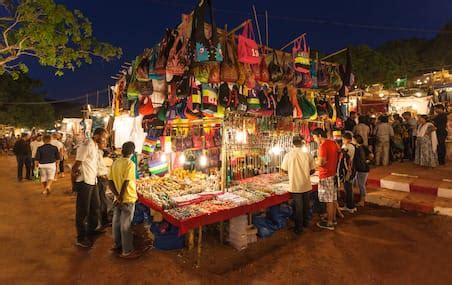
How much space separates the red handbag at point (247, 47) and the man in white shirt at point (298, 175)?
1759mm

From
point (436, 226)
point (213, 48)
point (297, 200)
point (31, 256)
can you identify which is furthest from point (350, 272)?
point (31, 256)

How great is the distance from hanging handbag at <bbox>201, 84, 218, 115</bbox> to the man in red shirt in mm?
2253

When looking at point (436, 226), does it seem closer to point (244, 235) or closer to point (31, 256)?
point (244, 235)

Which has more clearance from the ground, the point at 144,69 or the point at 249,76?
the point at 144,69

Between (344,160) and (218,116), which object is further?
(344,160)

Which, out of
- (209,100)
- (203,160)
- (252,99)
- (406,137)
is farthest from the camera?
(406,137)

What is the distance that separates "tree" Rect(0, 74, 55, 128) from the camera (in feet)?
95.8

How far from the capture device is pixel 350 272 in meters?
3.78

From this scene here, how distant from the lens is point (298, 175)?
16.4ft

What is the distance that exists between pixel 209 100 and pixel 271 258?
2.88 meters

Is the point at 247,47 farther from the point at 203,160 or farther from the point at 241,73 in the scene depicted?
the point at 203,160

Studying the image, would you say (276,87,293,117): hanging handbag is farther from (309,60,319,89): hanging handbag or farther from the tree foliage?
the tree foliage

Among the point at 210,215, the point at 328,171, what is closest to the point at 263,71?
the point at 328,171

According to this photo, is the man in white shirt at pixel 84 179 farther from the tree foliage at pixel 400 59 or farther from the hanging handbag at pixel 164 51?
the tree foliage at pixel 400 59
